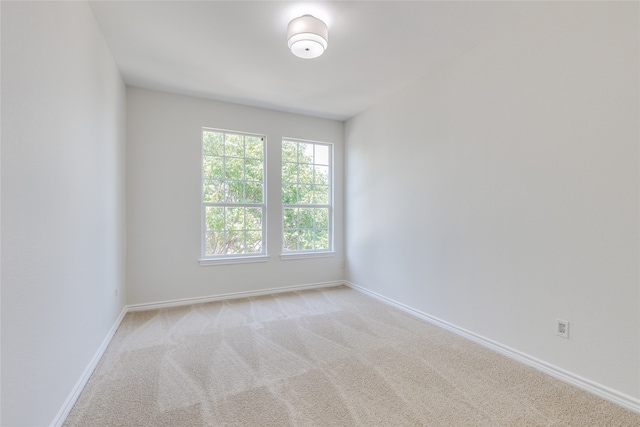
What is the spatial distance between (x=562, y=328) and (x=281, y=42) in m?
3.11

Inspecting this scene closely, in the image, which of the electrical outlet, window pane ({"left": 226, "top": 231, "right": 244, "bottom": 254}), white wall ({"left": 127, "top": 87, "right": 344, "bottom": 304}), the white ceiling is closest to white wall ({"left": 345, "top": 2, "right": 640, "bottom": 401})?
the electrical outlet

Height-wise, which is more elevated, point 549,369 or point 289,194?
point 289,194

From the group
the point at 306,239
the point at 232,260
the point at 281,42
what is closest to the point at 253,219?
the point at 232,260

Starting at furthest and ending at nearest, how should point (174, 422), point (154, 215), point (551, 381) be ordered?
point (154, 215)
point (551, 381)
point (174, 422)

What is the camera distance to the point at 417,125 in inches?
127

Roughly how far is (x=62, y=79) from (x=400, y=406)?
274 centimetres

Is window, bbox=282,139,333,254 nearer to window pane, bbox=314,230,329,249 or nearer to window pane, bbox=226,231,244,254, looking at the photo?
window pane, bbox=314,230,329,249

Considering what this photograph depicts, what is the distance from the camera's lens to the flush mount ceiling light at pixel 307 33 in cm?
210

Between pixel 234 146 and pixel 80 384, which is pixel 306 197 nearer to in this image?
pixel 234 146

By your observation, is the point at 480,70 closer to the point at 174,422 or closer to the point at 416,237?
the point at 416,237

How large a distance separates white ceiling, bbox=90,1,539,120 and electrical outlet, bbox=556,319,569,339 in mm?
2252

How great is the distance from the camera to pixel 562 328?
1993mm

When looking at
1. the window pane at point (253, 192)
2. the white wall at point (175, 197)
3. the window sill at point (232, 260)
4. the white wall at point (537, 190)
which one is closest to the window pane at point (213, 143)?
the white wall at point (175, 197)

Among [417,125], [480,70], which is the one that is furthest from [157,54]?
[480,70]
